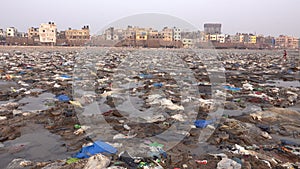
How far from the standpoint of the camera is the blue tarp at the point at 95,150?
267cm

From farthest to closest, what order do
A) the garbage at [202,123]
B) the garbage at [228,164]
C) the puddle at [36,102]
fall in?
1. the puddle at [36,102]
2. the garbage at [202,123]
3. the garbage at [228,164]

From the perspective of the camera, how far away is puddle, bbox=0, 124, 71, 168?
2672 mm

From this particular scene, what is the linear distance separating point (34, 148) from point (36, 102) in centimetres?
243

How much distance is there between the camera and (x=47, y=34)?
58375 millimetres

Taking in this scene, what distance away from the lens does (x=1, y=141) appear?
10.0ft

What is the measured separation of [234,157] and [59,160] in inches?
85.1

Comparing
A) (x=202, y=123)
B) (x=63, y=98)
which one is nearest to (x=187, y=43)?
(x=63, y=98)

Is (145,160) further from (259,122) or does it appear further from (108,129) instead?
(259,122)

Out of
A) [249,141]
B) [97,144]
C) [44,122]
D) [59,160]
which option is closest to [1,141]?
[44,122]

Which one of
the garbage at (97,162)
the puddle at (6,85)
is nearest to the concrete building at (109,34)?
the puddle at (6,85)

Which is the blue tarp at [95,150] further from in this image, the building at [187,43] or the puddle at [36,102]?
the building at [187,43]

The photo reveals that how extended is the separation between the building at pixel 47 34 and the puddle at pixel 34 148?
2362 inches

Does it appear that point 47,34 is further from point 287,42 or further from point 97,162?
point 287,42

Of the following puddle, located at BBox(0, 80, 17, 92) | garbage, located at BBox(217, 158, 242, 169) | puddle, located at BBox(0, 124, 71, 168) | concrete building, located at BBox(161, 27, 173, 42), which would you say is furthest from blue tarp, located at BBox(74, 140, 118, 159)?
concrete building, located at BBox(161, 27, 173, 42)
